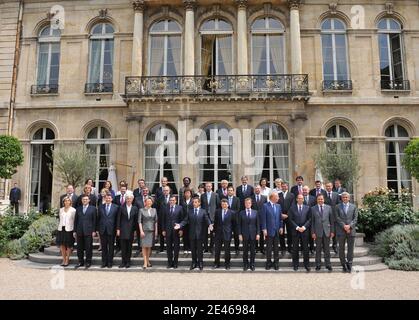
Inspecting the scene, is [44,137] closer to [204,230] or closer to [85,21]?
[85,21]

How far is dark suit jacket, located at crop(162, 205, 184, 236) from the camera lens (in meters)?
8.72

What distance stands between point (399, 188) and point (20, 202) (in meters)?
16.5

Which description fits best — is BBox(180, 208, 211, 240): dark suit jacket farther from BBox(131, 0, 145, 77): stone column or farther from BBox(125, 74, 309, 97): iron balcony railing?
BBox(131, 0, 145, 77): stone column

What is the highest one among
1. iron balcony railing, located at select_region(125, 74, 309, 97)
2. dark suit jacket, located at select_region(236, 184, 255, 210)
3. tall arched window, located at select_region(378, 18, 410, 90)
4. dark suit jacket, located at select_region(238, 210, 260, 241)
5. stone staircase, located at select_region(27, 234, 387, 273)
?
tall arched window, located at select_region(378, 18, 410, 90)

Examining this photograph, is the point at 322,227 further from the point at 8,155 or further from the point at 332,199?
the point at 8,155

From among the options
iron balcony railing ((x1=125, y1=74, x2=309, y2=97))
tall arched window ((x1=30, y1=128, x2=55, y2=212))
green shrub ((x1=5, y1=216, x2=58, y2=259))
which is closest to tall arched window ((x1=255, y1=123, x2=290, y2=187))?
iron balcony railing ((x1=125, y1=74, x2=309, y2=97))

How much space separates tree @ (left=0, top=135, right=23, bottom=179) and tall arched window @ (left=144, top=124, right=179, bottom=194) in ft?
16.2

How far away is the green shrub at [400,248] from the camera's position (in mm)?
8703

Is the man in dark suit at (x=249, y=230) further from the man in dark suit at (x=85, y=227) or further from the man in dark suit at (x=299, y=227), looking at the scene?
the man in dark suit at (x=85, y=227)

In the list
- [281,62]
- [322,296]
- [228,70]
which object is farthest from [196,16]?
[322,296]

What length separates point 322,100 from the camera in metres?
15.8

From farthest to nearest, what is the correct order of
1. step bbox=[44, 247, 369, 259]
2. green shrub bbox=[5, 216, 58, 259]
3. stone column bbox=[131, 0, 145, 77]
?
stone column bbox=[131, 0, 145, 77] → green shrub bbox=[5, 216, 58, 259] → step bbox=[44, 247, 369, 259]

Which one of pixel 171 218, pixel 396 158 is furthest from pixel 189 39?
pixel 396 158

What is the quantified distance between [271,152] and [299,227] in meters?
7.24
